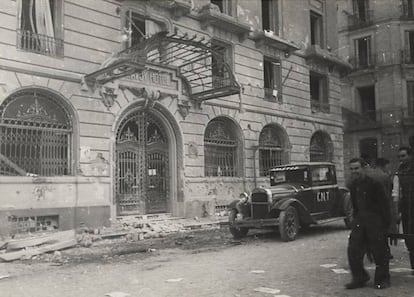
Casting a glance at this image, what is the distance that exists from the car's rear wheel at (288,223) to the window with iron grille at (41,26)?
767 centimetres

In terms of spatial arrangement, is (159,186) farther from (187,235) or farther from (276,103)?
(276,103)

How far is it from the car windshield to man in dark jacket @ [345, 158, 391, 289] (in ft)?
Result: 18.9

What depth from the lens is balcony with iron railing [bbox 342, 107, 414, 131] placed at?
1261 inches

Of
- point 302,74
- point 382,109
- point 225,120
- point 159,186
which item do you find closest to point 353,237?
point 159,186

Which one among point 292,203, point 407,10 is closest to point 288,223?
point 292,203

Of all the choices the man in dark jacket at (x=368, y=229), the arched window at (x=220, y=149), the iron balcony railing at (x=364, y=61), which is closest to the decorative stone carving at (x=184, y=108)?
the arched window at (x=220, y=149)

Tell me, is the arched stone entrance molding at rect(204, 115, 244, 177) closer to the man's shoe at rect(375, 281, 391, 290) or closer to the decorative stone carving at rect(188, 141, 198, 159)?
the decorative stone carving at rect(188, 141, 198, 159)

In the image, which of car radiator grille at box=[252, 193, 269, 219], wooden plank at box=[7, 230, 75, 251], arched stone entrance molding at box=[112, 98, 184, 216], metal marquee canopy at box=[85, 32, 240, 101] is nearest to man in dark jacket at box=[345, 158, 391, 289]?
car radiator grille at box=[252, 193, 269, 219]

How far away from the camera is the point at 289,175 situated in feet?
40.1

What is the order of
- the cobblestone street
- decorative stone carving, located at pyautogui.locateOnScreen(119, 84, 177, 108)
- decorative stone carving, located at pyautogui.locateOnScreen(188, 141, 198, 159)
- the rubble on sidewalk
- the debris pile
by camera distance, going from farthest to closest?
decorative stone carving, located at pyautogui.locateOnScreen(188, 141, 198, 159) → decorative stone carving, located at pyautogui.locateOnScreen(119, 84, 177, 108) → the rubble on sidewalk → the debris pile → the cobblestone street

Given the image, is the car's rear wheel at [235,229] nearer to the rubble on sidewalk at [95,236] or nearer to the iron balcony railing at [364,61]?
the rubble on sidewalk at [95,236]

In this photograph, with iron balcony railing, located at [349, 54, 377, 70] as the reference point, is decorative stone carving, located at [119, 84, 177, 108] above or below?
below

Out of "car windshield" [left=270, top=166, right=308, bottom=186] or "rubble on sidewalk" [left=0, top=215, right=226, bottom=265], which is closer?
"rubble on sidewalk" [left=0, top=215, right=226, bottom=265]

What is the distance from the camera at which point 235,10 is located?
1853 centimetres
